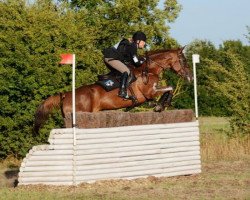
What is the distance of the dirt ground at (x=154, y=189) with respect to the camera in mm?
8773

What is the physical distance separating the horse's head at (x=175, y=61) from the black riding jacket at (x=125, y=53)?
0.57 m

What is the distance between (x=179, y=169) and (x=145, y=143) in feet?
3.16

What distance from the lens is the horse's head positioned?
12.3 metres

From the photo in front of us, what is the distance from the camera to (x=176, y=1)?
3016 cm

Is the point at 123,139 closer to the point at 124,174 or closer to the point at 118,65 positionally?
the point at 124,174

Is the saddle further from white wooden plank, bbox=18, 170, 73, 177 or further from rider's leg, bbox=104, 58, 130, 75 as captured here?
white wooden plank, bbox=18, 170, 73, 177

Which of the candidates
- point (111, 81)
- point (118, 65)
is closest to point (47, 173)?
point (111, 81)

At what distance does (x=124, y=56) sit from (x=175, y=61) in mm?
1211

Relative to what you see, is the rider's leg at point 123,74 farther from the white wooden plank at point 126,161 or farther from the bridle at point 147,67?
the white wooden plank at point 126,161

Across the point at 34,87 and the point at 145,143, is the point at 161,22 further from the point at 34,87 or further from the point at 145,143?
the point at 145,143

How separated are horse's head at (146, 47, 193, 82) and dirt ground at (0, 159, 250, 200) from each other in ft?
7.21

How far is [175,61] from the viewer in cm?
1235

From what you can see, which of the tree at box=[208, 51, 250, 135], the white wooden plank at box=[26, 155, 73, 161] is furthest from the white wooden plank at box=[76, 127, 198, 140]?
the tree at box=[208, 51, 250, 135]

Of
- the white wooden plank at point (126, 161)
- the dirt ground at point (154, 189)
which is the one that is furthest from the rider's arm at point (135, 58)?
the dirt ground at point (154, 189)
